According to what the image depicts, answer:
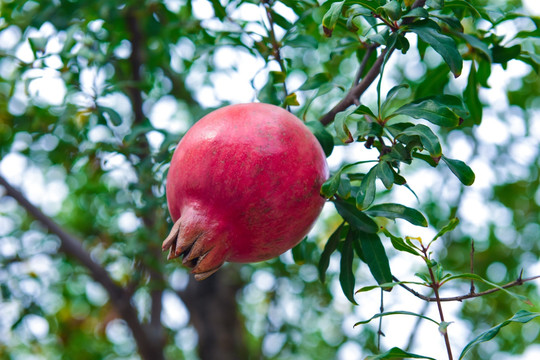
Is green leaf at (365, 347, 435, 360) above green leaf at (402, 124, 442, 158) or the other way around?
the other way around

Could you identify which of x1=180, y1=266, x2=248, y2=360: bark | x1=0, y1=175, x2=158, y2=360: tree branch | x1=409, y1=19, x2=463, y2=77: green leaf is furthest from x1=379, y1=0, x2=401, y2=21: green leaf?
x1=180, y1=266, x2=248, y2=360: bark

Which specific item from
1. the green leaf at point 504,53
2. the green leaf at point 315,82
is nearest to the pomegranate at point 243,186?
the green leaf at point 315,82

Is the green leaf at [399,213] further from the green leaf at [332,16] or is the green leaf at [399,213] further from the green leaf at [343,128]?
the green leaf at [332,16]

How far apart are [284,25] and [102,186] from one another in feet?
6.28

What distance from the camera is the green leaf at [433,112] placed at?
1.07 m

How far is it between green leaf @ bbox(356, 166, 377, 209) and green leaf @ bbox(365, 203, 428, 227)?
0.38 ft

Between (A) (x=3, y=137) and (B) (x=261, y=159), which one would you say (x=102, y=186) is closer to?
(A) (x=3, y=137)

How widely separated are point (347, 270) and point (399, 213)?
0.64ft

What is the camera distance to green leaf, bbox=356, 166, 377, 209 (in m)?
1.03

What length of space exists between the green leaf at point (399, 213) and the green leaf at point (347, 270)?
124 millimetres

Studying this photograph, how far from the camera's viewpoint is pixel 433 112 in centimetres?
109

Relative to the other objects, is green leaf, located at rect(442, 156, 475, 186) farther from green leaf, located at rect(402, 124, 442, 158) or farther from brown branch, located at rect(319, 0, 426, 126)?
brown branch, located at rect(319, 0, 426, 126)

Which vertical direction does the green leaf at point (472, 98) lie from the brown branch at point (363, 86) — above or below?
below

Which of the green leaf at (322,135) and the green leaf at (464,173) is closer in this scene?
the green leaf at (464,173)
